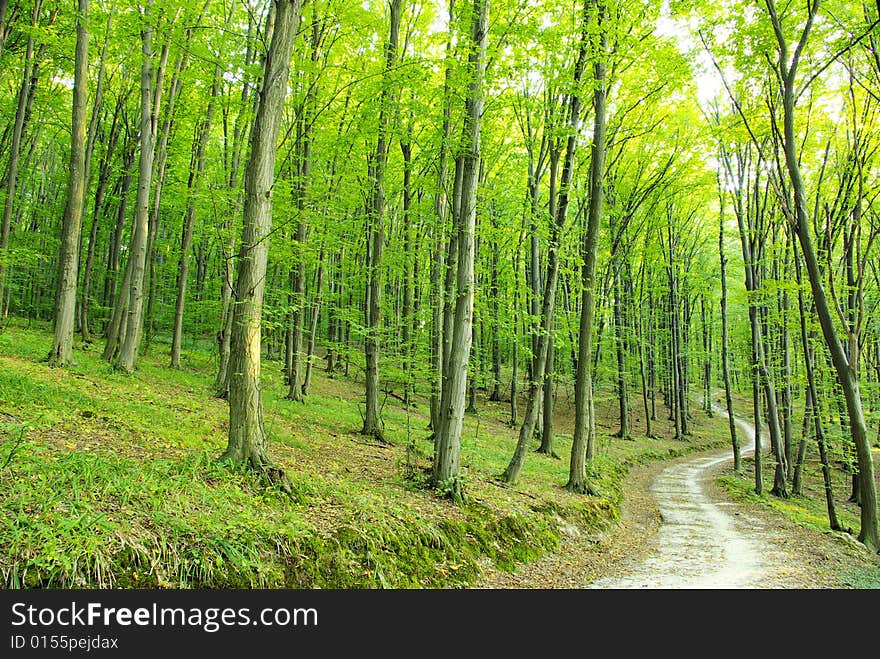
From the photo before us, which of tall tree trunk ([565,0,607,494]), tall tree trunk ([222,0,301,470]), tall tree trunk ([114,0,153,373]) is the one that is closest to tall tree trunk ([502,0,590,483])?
tall tree trunk ([565,0,607,494])

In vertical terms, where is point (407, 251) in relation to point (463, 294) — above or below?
above

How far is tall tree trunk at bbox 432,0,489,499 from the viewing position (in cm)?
738

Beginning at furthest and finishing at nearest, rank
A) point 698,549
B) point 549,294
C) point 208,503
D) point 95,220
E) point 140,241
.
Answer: point 95,220 < point 140,241 < point 549,294 < point 698,549 < point 208,503

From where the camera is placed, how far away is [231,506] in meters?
4.65

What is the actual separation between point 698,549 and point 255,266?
756cm

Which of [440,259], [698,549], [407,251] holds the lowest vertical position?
[698,549]

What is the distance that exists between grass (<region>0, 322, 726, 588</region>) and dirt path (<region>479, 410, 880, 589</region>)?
43 centimetres

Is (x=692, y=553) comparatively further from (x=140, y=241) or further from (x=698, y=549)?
(x=140, y=241)

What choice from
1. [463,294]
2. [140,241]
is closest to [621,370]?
[463,294]

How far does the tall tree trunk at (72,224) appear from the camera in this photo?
9445mm

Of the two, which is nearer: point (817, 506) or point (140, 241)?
point (140, 241)

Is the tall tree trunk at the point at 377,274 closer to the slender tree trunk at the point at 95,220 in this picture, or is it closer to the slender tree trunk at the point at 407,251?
the slender tree trunk at the point at 407,251

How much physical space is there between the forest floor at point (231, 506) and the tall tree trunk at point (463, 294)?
0.46 metres

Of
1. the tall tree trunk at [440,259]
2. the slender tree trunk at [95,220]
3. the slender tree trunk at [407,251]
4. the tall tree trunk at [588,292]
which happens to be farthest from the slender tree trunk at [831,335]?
the slender tree trunk at [95,220]
